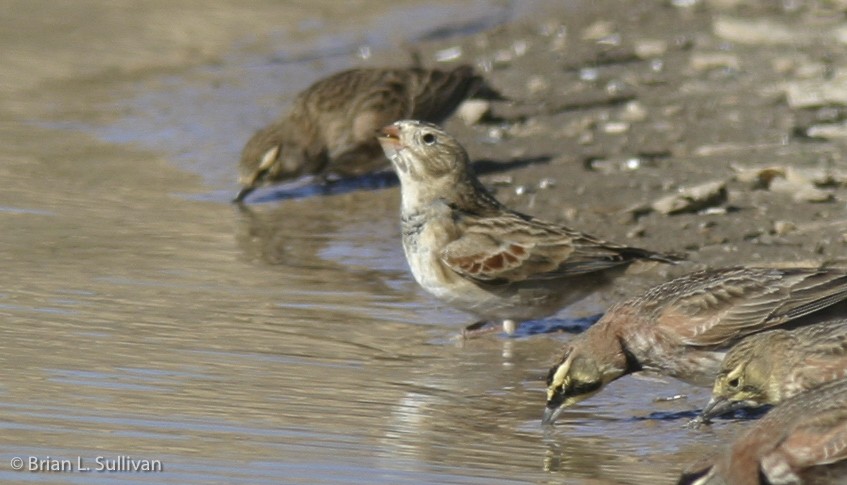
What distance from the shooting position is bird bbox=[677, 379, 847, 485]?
5.99m

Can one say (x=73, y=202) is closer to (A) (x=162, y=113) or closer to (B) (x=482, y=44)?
(A) (x=162, y=113)

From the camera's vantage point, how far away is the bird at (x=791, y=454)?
236 inches

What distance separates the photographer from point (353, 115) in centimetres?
1341

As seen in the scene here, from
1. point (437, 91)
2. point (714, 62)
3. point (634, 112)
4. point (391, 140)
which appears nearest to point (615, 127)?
point (634, 112)

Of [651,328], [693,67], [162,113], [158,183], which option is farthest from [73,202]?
[693,67]

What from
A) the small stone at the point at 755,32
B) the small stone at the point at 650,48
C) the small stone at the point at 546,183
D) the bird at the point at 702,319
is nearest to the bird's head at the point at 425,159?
the bird at the point at 702,319

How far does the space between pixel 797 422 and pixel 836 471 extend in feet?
0.68

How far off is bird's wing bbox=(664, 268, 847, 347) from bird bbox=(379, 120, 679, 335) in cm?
102

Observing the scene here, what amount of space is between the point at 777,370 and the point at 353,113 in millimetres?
6713

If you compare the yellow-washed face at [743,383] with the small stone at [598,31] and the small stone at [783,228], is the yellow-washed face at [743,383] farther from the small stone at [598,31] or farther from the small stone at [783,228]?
the small stone at [598,31]

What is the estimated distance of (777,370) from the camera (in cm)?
716

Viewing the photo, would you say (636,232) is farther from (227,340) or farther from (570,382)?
(570,382)

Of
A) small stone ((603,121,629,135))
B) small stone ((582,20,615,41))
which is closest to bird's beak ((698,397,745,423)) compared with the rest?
small stone ((603,121,629,135))

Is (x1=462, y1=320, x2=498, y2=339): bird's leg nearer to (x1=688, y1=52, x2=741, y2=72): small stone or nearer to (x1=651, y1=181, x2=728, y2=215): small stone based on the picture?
(x1=651, y1=181, x2=728, y2=215): small stone
